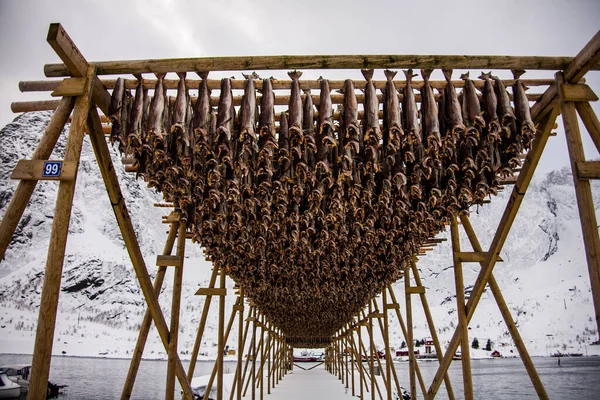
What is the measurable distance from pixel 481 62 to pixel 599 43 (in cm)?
90

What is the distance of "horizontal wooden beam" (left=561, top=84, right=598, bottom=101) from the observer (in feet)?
13.2

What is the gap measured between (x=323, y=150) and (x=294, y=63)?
2.78 feet

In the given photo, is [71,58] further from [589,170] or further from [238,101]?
[589,170]

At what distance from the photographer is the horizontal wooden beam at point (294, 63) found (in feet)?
13.4

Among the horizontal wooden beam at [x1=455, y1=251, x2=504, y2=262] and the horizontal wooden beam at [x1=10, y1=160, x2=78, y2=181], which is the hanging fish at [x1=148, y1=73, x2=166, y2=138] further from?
the horizontal wooden beam at [x1=455, y1=251, x2=504, y2=262]

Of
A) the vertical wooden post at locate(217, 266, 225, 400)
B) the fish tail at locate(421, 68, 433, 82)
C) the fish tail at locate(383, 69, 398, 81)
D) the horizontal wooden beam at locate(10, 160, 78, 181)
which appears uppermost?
the fish tail at locate(421, 68, 433, 82)

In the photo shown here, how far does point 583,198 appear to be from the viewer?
388 centimetres

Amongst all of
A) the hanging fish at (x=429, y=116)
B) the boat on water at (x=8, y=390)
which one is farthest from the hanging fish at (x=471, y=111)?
the boat on water at (x=8, y=390)

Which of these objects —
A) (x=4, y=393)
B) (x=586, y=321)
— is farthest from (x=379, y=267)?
(x=586, y=321)

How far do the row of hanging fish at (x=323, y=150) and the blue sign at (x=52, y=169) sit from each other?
584 mm

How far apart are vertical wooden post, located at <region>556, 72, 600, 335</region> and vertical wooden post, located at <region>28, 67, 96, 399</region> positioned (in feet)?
13.6

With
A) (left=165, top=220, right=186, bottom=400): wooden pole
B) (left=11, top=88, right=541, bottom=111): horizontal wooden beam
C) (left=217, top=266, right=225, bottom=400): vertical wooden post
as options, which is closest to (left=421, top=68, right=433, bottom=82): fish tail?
(left=11, top=88, right=541, bottom=111): horizontal wooden beam

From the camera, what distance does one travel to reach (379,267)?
34.9 feet

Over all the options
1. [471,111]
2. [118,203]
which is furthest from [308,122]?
[118,203]
